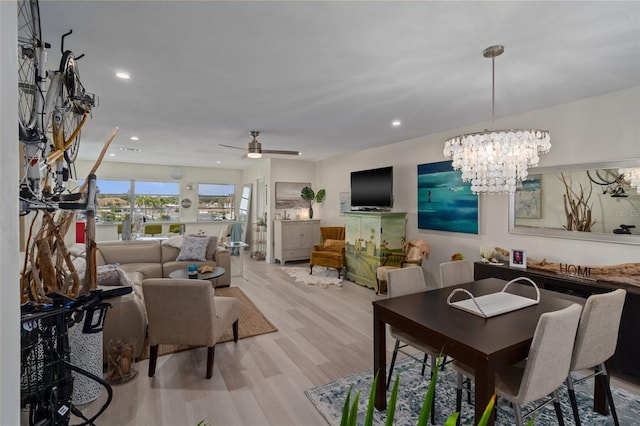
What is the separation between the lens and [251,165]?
857cm

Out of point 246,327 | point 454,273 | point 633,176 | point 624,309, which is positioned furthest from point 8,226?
point 633,176

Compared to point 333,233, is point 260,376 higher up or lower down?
lower down

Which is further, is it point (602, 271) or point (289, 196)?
point (289, 196)

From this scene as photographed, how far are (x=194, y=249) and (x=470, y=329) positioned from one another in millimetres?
4617

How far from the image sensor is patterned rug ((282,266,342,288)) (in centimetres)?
545

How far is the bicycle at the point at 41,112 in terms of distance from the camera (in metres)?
1.04

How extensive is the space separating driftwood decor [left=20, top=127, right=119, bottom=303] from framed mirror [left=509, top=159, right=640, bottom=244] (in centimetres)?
400

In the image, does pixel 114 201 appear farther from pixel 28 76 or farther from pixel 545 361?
pixel 545 361

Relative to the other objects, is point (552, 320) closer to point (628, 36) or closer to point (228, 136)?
point (628, 36)

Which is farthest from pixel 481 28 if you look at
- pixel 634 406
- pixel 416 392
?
pixel 634 406

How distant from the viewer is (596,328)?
177cm

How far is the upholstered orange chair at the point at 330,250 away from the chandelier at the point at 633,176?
4.04 m

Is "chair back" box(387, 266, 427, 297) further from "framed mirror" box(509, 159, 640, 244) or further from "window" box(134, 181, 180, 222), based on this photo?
"window" box(134, 181, 180, 222)

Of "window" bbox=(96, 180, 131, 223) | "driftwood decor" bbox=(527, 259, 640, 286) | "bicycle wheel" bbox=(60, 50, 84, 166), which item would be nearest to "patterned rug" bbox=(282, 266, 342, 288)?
"driftwood decor" bbox=(527, 259, 640, 286)
